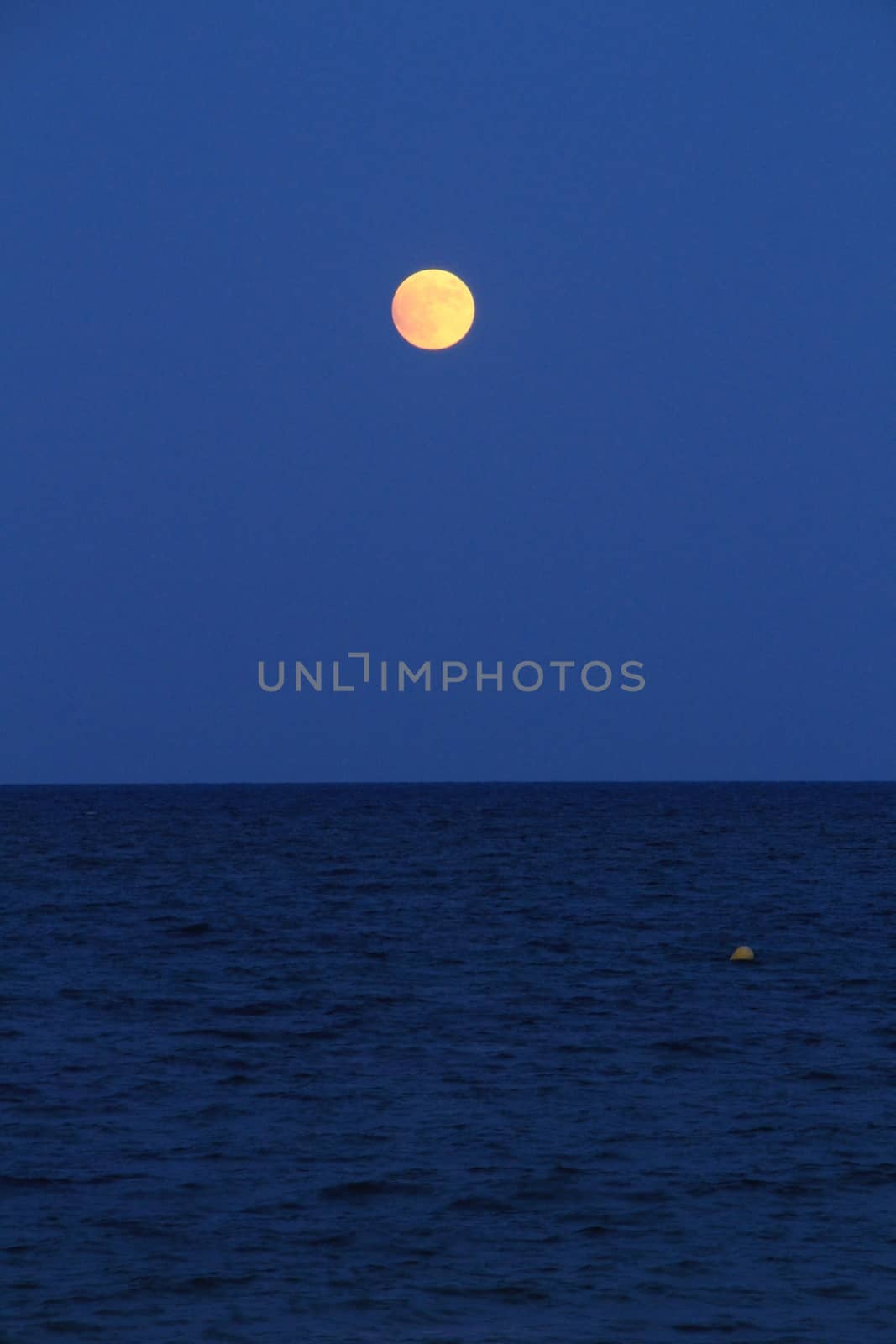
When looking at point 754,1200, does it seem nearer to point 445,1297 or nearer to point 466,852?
point 445,1297

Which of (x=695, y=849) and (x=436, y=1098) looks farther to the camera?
(x=695, y=849)

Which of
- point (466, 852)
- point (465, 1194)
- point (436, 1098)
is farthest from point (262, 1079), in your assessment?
point (466, 852)

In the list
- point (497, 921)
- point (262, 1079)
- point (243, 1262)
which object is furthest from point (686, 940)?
point (243, 1262)

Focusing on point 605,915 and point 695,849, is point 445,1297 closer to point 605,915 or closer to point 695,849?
point 605,915

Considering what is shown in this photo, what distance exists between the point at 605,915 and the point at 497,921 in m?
3.65

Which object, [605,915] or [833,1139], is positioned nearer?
[833,1139]

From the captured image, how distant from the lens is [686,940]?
38781 mm

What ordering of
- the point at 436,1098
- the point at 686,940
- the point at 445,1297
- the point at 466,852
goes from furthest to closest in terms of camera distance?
the point at 466,852 < the point at 686,940 < the point at 436,1098 < the point at 445,1297

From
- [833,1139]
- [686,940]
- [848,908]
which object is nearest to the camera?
[833,1139]

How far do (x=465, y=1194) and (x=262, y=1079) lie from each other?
6005 millimetres

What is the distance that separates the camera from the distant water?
46.0ft

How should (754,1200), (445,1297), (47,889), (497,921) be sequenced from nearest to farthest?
1. (445,1297)
2. (754,1200)
3. (497,921)
4. (47,889)

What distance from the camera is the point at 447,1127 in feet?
64.5

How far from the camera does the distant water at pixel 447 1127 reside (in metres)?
14.0
